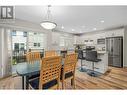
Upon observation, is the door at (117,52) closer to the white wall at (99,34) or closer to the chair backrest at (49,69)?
the white wall at (99,34)

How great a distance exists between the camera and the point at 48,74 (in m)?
1.80

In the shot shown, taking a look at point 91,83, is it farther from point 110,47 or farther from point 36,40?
point 110,47

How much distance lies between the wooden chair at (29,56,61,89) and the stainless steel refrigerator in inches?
181

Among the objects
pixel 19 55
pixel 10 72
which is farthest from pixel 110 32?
pixel 10 72

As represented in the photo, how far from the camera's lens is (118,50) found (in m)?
5.56

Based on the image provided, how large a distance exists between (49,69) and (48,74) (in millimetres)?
85

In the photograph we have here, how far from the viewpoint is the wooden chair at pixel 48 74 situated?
1.70 meters

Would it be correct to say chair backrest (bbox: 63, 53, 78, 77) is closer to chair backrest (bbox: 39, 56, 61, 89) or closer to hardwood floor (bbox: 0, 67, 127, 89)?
chair backrest (bbox: 39, 56, 61, 89)

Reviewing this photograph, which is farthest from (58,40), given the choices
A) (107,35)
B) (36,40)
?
(107,35)

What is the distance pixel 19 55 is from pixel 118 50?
4.73 m

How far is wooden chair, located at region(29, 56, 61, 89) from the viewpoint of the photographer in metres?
1.70

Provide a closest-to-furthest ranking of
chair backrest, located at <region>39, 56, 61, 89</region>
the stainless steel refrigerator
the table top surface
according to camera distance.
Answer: chair backrest, located at <region>39, 56, 61, 89</region> → the table top surface → the stainless steel refrigerator

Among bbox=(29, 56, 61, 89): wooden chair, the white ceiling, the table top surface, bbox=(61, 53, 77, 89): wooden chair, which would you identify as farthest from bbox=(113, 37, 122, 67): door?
the table top surface
